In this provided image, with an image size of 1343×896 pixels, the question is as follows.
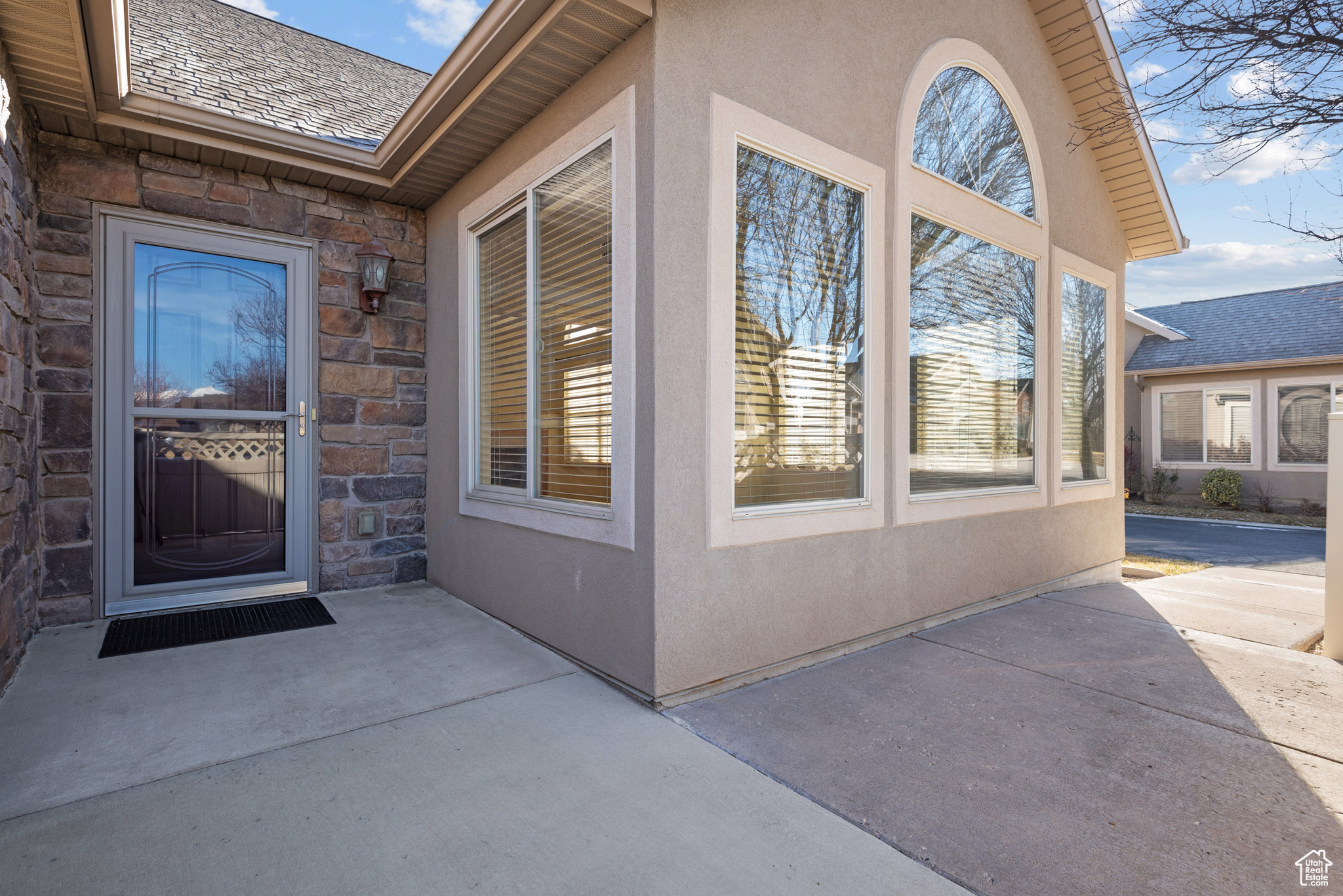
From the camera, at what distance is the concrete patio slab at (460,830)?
1.63 metres

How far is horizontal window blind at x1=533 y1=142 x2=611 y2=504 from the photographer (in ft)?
9.91

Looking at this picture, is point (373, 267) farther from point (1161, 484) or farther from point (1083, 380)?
point (1161, 484)

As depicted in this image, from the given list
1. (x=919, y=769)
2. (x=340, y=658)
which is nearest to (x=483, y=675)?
(x=340, y=658)

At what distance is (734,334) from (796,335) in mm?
459

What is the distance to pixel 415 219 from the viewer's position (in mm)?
4613

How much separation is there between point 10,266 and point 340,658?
2.21 m

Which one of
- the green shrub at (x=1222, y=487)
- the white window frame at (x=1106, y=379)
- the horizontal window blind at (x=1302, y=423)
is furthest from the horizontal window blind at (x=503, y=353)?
the horizontal window blind at (x=1302, y=423)

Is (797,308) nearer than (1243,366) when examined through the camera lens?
Yes

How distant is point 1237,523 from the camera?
10.3 m

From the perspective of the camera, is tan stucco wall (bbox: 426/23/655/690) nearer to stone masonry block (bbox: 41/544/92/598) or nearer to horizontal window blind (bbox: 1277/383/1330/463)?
stone masonry block (bbox: 41/544/92/598)

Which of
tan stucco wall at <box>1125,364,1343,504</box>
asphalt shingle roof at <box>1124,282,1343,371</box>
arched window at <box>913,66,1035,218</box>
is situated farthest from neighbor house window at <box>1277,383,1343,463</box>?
arched window at <box>913,66,1035,218</box>

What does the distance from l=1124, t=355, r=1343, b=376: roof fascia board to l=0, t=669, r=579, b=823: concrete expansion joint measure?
38.6 ft

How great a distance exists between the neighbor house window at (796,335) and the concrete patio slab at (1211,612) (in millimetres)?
2497

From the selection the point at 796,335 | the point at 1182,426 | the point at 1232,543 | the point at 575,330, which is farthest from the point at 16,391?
the point at 1182,426
